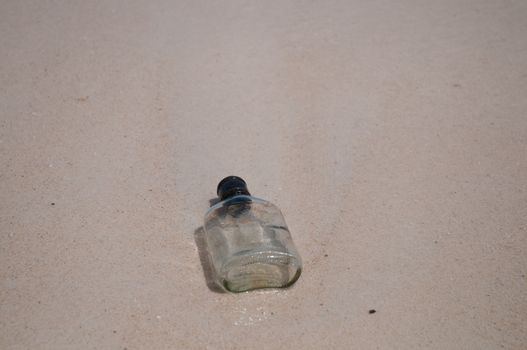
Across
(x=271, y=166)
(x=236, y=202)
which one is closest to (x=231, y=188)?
(x=236, y=202)

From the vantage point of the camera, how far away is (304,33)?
9.04 ft

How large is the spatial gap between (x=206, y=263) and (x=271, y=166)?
0.52 m

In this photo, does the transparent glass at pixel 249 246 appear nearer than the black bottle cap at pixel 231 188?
Yes

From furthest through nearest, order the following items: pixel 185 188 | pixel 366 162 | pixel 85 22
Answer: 1. pixel 85 22
2. pixel 366 162
3. pixel 185 188

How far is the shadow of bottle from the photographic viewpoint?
5.06 feet

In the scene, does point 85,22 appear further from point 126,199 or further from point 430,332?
point 430,332

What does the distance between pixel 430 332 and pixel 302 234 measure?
1.66 ft

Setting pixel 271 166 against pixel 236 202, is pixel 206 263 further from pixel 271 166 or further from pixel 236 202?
pixel 271 166

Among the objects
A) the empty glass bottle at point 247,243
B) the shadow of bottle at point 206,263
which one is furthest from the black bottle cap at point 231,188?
the shadow of bottle at point 206,263

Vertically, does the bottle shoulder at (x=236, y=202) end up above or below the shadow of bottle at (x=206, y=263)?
above

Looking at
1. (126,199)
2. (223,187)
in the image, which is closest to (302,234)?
(223,187)

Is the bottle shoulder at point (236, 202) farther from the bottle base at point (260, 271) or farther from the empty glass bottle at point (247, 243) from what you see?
the bottle base at point (260, 271)

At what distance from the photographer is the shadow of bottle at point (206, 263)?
154 centimetres

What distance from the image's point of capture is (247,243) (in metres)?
1.50
